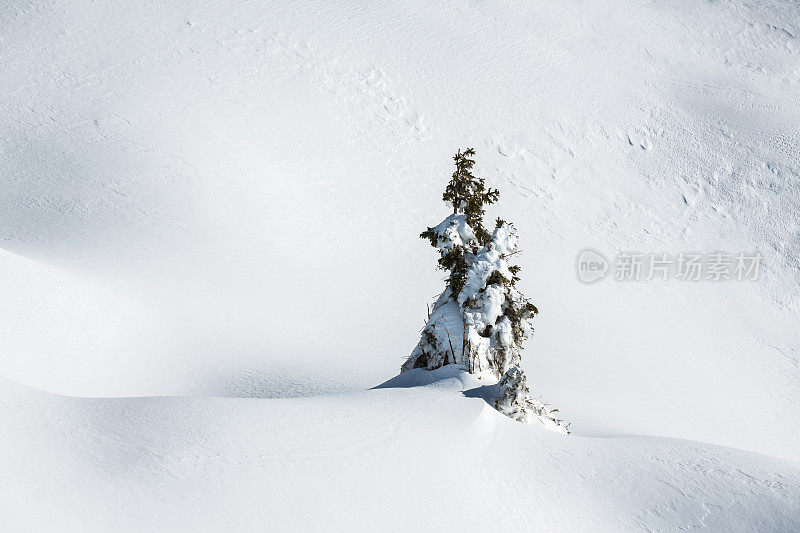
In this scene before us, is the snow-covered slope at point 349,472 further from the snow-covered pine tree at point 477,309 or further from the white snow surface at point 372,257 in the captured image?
the snow-covered pine tree at point 477,309

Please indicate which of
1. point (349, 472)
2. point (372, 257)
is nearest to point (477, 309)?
point (349, 472)

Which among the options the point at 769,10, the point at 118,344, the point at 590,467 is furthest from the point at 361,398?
the point at 769,10

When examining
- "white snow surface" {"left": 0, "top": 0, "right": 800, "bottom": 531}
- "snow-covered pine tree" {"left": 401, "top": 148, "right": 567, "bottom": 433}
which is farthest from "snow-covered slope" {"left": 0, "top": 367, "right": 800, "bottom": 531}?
"snow-covered pine tree" {"left": 401, "top": 148, "right": 567, "bottom": 433}

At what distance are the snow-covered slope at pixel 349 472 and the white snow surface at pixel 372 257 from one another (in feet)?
0.11

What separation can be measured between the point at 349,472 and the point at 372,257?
12.7 metres

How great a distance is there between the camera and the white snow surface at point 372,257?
32.3ft

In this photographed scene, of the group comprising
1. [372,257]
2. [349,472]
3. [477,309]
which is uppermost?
[372,257]

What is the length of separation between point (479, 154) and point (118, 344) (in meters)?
13.7

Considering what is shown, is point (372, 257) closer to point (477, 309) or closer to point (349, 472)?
point (477, 309)

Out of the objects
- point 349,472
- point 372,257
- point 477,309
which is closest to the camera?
point 349,472

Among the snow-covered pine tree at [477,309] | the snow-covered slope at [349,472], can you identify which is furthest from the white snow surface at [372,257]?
the snow-covered pine tree at [477,309]

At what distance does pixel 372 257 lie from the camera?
22.2 m

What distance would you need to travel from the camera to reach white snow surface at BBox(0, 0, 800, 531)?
9852 mm

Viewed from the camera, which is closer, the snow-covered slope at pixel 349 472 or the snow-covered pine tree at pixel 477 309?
Answer: the snow-covered slope at pixel 349 472
